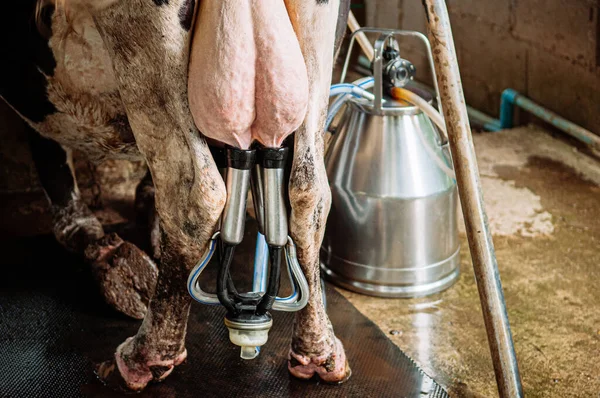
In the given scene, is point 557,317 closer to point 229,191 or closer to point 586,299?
point 586,299

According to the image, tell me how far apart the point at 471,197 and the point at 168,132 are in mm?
699

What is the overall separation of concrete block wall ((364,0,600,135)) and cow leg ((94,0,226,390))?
6.37 feet

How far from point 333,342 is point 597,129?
6.63ft

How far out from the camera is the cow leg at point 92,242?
224 cm

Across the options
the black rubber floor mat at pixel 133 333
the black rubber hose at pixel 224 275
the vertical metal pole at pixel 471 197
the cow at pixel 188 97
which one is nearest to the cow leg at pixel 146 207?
the black rubber floor mat at pixel 133 333

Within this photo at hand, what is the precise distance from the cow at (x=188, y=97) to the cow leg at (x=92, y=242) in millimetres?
316

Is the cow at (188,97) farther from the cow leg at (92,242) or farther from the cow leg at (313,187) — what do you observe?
the cow leg at (92,242)

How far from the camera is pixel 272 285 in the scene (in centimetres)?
169

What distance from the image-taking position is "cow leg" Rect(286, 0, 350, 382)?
5.40 feet

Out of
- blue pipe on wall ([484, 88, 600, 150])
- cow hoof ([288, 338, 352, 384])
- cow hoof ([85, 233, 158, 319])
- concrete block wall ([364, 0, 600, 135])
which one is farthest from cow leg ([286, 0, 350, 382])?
blue pipe on wall ([484, 88, 600, 150])

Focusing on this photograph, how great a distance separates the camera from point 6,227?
2895 mm

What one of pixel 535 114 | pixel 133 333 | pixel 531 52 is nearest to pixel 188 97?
pixel 133 333

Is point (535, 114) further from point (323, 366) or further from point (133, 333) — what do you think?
point (133, 333)

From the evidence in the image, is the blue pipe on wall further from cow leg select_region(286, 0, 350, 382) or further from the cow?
cow leg select_region(286, 0, 350, 382)
